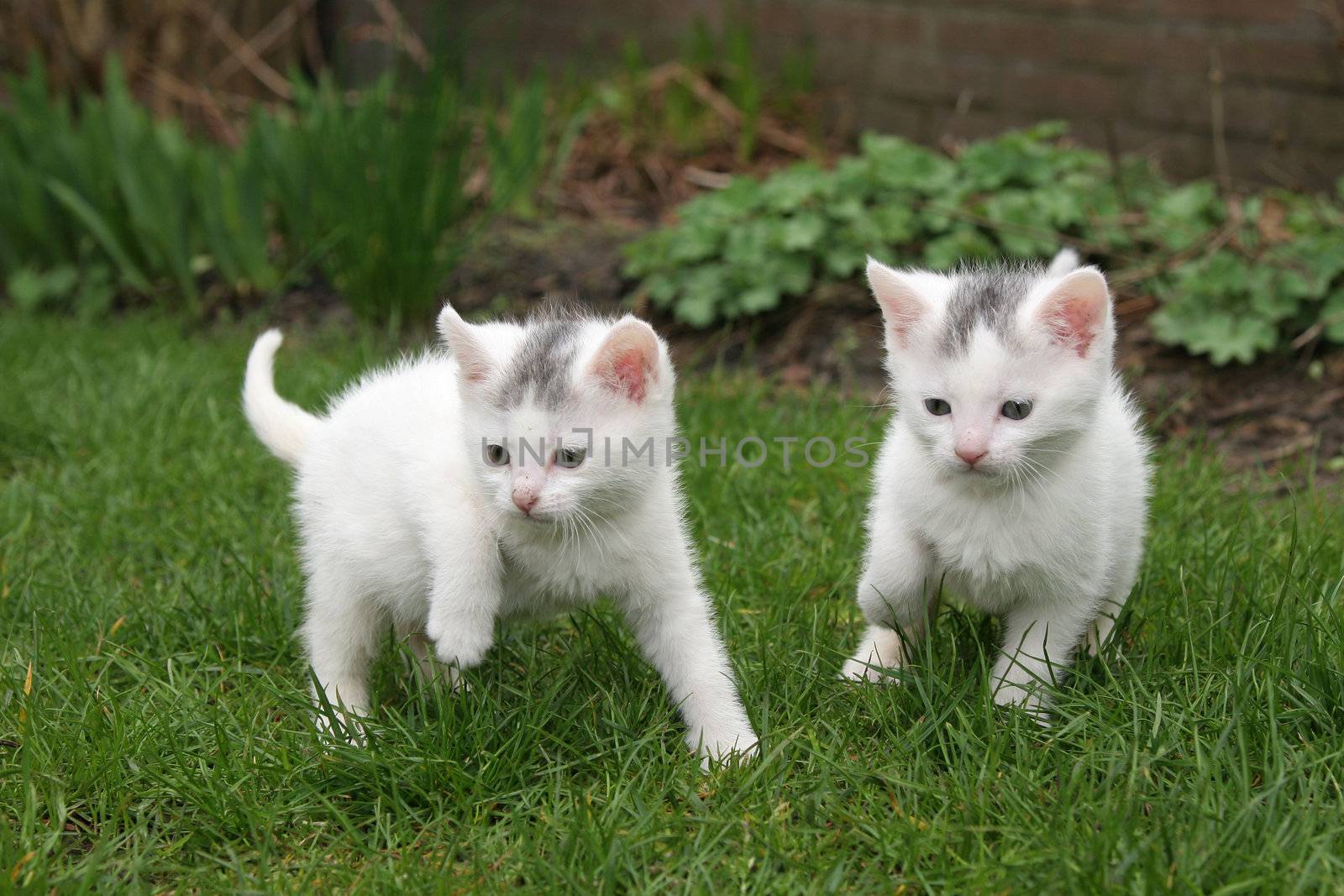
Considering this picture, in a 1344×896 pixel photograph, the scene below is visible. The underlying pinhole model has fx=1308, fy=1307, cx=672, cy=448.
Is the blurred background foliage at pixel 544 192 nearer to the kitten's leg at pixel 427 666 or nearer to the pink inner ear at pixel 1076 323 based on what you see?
the pink inner ear at pixel 1076 323

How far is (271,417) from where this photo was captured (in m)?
3.41

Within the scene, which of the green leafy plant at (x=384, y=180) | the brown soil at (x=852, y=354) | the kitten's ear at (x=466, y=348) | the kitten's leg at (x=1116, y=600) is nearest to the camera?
the kitten's ear at (x=466, y=348)

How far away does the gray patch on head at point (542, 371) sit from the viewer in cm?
270

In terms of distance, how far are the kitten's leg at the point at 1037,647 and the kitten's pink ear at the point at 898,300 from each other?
709 mm

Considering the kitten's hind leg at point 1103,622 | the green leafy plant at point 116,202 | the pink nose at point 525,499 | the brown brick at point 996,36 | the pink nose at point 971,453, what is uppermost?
the pink nose at point 971,453

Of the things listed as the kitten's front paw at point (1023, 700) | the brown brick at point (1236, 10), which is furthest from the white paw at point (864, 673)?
the brown brick at point (1236, 10)

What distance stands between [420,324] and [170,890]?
407cm

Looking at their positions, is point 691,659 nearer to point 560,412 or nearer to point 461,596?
point 461,596

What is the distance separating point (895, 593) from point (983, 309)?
2.34 feet

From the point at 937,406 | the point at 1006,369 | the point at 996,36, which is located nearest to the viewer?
the point at 1006,369

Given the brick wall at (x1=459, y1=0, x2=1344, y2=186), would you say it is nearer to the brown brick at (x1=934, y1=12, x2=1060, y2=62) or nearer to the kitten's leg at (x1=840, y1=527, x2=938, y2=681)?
the brown brick at (x1=934, y1=12, x2=1060, y2=62)

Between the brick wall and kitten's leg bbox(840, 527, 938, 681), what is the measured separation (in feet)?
10.5

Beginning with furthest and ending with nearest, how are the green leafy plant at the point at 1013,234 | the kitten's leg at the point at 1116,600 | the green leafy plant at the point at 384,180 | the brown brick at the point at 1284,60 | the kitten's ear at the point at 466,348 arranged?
the brown brick at the point at 1284,60, the green leafy plant at the point at 384,180, the green leafy plant at the point at 1013,234, the kitten's leg at the point at 1116,600, the kitten's ear at the point at 466,348

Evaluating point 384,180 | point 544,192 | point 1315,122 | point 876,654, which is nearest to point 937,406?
point 876,654
